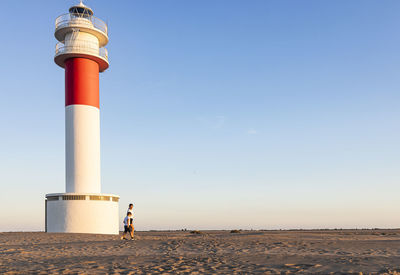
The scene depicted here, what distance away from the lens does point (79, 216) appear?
2388 cm

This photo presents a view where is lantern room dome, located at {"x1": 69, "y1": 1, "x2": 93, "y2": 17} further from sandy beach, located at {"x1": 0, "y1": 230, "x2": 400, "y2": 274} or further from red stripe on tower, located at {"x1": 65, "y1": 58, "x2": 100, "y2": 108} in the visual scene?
sandy beach, located at {"x1": 0, "y1": 230, "x2": 400, "y2": 274}

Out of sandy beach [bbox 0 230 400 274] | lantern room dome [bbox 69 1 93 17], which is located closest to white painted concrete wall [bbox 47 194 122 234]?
sandy beach [bbox 0 230 400 274]

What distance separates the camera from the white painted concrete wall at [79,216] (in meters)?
23.9

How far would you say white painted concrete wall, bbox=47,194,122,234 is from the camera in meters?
23.9

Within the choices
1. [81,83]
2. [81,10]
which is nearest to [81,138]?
[81,83]

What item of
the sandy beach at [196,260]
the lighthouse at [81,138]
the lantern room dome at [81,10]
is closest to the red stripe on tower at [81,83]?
the lighthouse at [81,138]

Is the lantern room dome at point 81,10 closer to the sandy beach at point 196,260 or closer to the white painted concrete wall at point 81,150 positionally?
the white painted concrete wall at point 81,150

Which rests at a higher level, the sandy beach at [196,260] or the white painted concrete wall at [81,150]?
the white painted concrete wall at [81,150]

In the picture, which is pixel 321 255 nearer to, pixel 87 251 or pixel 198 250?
A: pixel 198 250

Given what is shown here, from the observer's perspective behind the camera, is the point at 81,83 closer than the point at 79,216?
No

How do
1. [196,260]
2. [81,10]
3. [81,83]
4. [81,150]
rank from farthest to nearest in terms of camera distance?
[81,10], [81,83], [81,150], [196,260]

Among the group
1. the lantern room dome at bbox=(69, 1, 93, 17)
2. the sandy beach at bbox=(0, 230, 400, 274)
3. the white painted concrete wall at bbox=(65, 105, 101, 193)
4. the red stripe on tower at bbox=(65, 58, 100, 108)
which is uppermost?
the lantern room dome at bbox=(69, 1, 93, 17)

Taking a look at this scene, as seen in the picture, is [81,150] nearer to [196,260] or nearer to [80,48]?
[80,48]

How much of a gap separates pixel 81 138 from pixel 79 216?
16.4 ft
